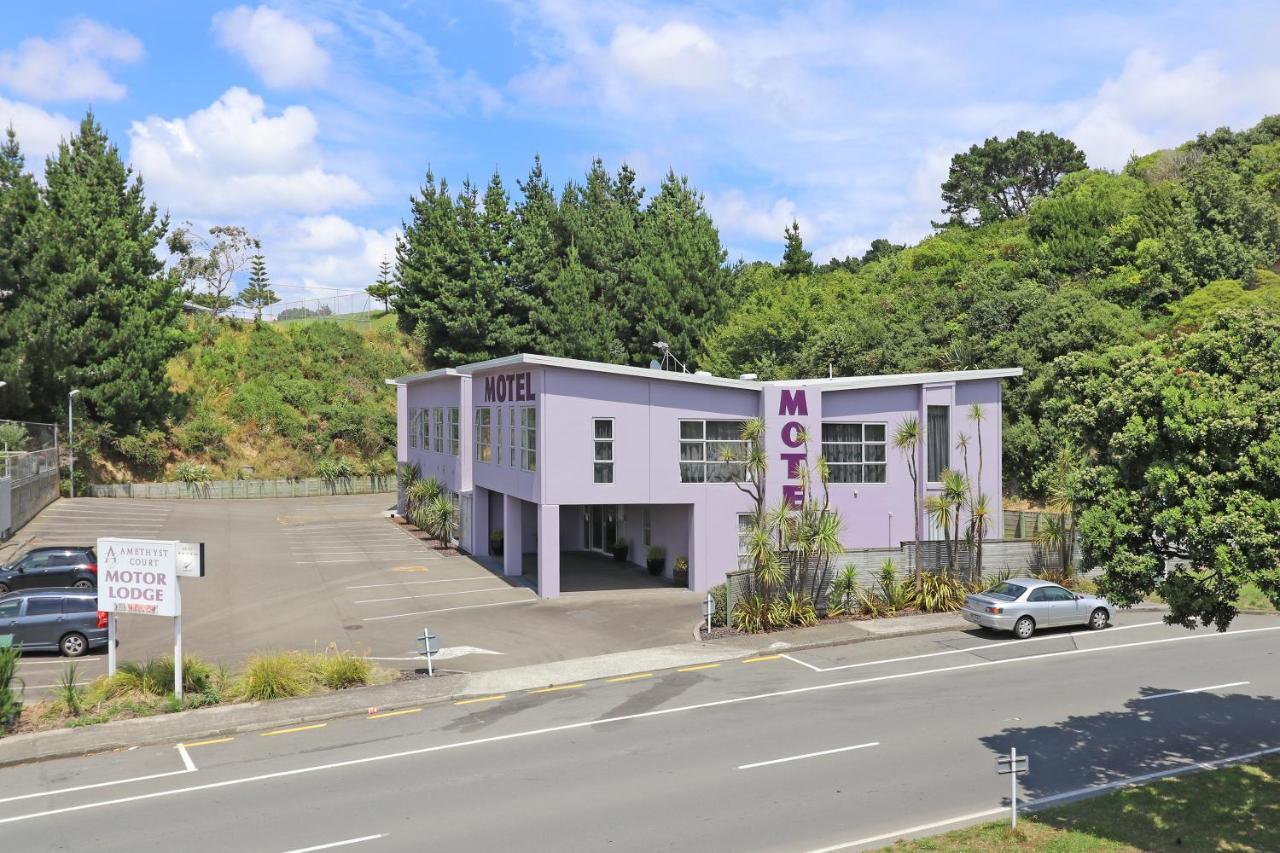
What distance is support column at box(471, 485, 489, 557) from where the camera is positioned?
39531 millimetres

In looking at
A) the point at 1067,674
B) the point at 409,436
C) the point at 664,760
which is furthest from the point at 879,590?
the point at 409,436

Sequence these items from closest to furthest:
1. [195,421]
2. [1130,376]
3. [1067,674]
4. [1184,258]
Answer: [1130,376], [1067,674], [1184,258], [195,421]

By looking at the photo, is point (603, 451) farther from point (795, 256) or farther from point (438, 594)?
point (795, 256)

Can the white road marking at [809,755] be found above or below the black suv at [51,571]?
below

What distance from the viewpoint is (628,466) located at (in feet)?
103

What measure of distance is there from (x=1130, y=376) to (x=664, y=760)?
9318 mm

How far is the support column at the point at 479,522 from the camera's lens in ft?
130

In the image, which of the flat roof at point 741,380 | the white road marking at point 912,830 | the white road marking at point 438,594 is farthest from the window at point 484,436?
the white road marking at point 912,830

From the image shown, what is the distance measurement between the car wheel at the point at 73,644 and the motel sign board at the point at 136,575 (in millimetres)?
4864

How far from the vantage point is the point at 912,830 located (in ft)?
41.4

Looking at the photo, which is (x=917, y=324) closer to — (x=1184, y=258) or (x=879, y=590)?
Answer: (x=1184, y=258)

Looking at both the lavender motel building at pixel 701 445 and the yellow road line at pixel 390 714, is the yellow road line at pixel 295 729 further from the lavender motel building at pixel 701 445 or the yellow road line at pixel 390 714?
the lavender motel building at pixel 701 445

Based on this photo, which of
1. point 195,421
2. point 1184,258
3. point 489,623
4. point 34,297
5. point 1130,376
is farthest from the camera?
point 195,421

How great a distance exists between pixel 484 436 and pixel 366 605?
1064 centimetres
